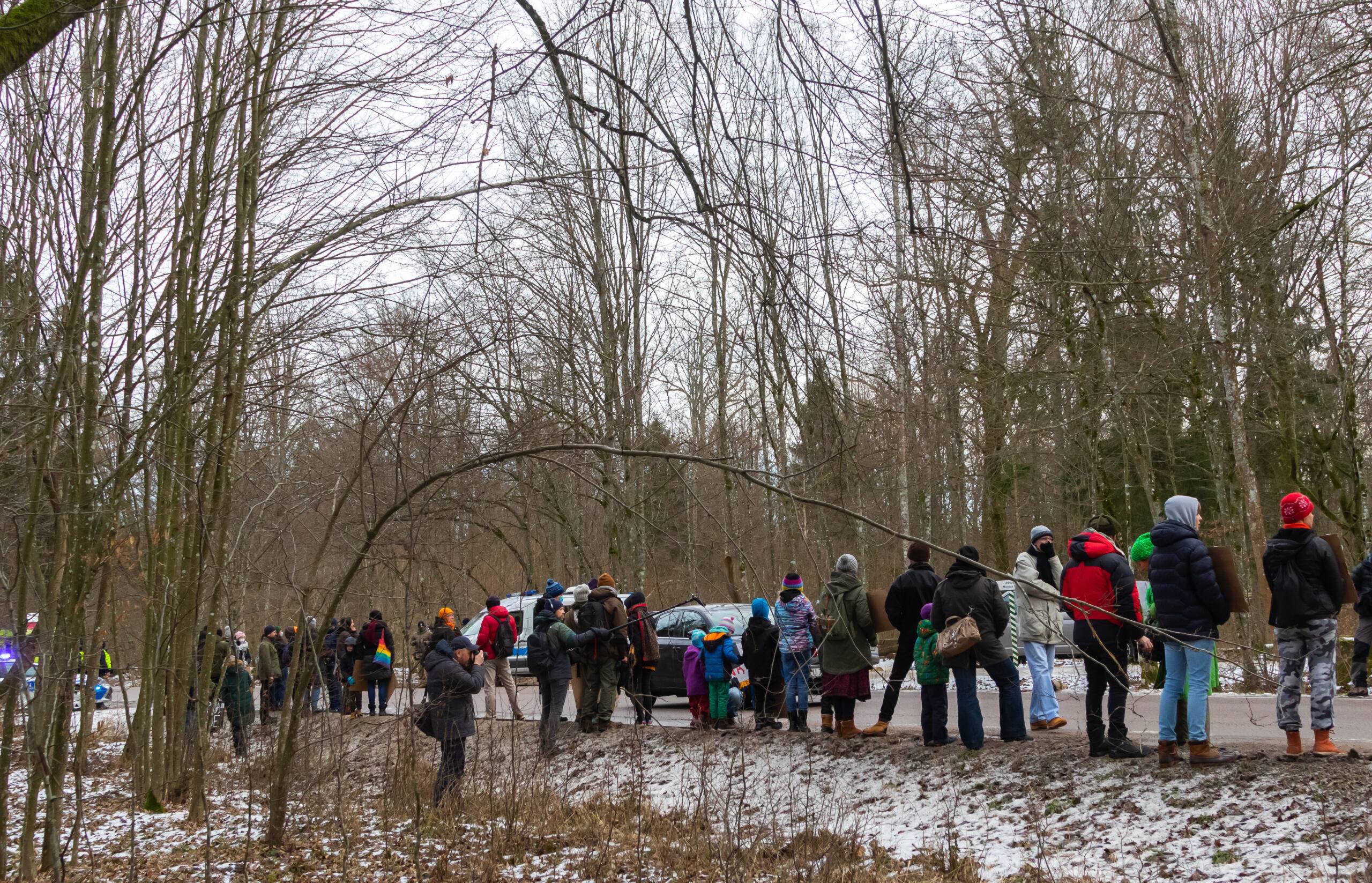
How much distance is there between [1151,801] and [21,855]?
7470mm

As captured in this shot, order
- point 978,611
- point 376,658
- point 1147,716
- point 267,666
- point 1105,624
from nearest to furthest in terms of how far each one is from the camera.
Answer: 1. point 1105,624
2. point 978,611
3. point 1147,716
4. point 267,666
5. point 376,658

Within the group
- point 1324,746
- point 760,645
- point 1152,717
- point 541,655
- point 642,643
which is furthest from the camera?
point 642,643

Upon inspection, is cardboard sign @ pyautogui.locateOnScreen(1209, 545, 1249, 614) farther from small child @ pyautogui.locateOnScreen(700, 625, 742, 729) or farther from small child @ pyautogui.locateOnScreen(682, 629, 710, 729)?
small child @ pyautogui.locateOnScreen(682, 629, 710, 729)

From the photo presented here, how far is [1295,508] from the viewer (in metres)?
7.22

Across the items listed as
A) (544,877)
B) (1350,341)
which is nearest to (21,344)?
(544,877)

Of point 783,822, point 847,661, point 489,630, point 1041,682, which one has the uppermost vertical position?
point 489,630

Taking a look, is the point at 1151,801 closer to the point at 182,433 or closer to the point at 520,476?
the point at 520,476

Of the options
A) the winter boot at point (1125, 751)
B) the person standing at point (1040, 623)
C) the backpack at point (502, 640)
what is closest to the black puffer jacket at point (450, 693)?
the backpack at point (502, 640)

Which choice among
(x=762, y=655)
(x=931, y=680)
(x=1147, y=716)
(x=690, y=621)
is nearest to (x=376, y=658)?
(x=690, y=621)

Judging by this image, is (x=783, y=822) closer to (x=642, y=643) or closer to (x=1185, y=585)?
(x=1185, y=585)

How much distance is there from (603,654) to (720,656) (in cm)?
146

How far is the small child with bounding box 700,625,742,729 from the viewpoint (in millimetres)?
11570

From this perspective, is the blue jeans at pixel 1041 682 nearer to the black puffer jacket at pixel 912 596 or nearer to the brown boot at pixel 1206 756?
the black puffer jacket at pixel 912 596

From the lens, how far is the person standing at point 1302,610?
23.2 ft
